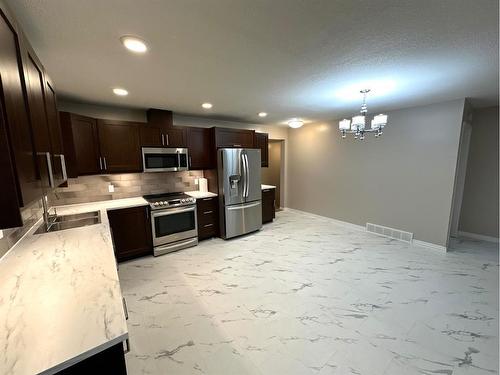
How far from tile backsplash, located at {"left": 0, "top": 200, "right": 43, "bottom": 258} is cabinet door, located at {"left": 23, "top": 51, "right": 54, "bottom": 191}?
21cm

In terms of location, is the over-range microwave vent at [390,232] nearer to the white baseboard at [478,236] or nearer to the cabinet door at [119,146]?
the white baseboard at [478,236]

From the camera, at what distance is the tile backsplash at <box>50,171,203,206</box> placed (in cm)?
314

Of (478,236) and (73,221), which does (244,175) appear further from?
(478,236)

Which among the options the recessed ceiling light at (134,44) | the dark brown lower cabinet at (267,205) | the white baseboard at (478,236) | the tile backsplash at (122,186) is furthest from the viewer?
the dark brown lower cabinet at (267,205)

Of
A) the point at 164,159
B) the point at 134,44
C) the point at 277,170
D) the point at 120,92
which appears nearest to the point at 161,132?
the point at 164,159

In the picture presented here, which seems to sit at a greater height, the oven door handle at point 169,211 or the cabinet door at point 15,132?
the cabinet door at point 15,132

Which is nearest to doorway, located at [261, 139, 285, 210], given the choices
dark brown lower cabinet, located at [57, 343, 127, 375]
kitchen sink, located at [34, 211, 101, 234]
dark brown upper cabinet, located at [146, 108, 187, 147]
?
dark brown upper cabinet, located at [146, 108, 187, 147]

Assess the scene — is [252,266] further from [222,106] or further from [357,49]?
[357,49]

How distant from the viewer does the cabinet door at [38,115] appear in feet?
3.79

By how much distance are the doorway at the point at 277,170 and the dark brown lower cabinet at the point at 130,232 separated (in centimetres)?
378

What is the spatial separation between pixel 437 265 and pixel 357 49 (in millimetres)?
3152

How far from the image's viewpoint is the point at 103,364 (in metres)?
0.86

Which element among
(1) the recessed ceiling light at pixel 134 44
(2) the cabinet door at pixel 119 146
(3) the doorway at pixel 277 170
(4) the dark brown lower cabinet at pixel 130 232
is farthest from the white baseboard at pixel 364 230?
(1) the recessed ceiling light at pixel 134 44

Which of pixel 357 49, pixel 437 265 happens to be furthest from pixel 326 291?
pixel 357 49
